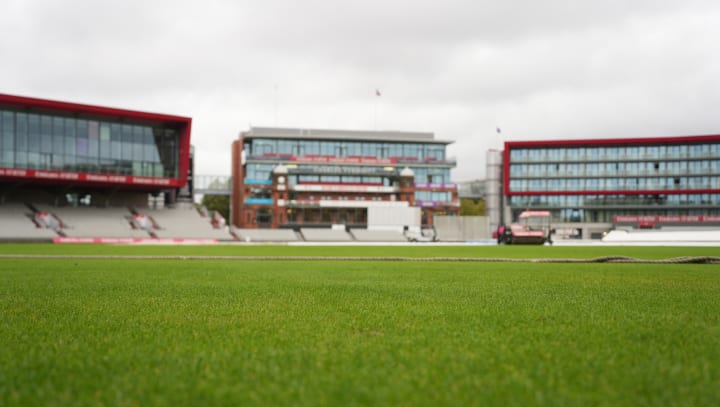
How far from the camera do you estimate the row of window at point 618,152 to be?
80812 mm

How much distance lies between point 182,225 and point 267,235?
1092 cm

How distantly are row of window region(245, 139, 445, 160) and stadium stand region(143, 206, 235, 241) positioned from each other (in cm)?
2201

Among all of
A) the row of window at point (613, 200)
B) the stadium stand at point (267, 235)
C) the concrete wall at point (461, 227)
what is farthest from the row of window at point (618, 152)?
the stadium stand at point (267, 235)

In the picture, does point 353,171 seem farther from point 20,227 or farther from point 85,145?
point 20,227

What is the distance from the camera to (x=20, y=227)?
147ft

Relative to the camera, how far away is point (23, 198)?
5212 centimetres

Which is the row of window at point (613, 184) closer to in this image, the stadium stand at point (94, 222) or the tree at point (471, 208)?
the tree at point (471, 208)

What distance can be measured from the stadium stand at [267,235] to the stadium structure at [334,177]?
9.23 metres

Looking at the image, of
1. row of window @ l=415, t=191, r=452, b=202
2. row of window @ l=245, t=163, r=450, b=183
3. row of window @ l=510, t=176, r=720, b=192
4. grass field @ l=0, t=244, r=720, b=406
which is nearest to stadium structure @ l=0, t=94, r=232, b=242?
row of window @ l=245, t=163, r=450, b=183

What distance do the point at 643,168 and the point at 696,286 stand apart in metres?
85.0

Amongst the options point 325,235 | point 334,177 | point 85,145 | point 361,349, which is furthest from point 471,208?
point 361,349

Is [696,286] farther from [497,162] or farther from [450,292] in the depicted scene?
[497,162]

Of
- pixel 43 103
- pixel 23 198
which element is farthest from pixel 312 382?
pixel 23 198

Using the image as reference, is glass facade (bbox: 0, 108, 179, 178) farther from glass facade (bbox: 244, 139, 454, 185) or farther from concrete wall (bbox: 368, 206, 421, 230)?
concrete wall (bbox: 368, 206, 421, 230)
